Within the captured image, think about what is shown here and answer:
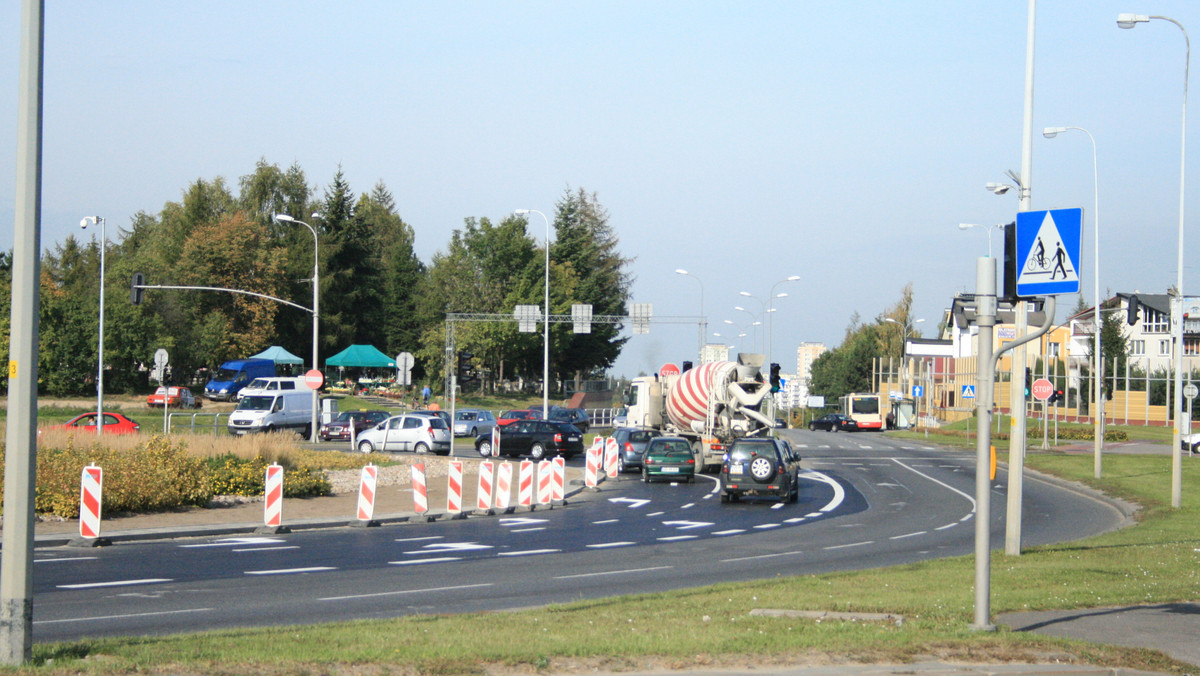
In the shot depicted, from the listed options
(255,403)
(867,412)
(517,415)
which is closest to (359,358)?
(517,415)

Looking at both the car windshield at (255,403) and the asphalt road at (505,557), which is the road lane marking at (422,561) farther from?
the car windshield at (255,403)

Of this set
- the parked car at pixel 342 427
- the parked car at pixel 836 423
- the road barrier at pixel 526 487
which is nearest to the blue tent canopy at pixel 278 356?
the parked car at pixel 342 427

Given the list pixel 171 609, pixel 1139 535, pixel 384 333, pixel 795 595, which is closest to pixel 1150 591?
pixel 795 595

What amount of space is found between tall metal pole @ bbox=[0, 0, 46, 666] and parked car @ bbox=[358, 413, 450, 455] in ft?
119

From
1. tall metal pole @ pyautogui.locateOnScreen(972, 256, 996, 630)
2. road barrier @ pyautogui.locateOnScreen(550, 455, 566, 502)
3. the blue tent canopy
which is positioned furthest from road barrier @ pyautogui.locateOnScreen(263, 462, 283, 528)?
the blue tent canopy

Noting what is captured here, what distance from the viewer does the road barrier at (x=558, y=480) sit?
2636 centimetres

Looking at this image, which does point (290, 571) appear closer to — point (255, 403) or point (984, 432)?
point (984, 432)

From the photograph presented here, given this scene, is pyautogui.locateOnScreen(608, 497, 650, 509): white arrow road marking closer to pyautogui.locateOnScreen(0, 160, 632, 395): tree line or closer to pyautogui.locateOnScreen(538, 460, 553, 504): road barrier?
pyautogui.locateOnScreen(538, 460, 553, 504): road barrier

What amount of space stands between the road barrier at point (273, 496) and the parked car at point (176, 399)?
140 ft

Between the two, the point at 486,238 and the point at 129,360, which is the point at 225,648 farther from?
the point at 486,238

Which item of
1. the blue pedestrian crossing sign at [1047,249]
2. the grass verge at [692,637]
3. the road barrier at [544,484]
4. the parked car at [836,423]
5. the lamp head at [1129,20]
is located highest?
the lamp head at [1129,20]

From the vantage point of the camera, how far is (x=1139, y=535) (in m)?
19.7

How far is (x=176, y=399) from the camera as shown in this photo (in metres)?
65.5

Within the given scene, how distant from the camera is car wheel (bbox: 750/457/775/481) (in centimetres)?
2675
